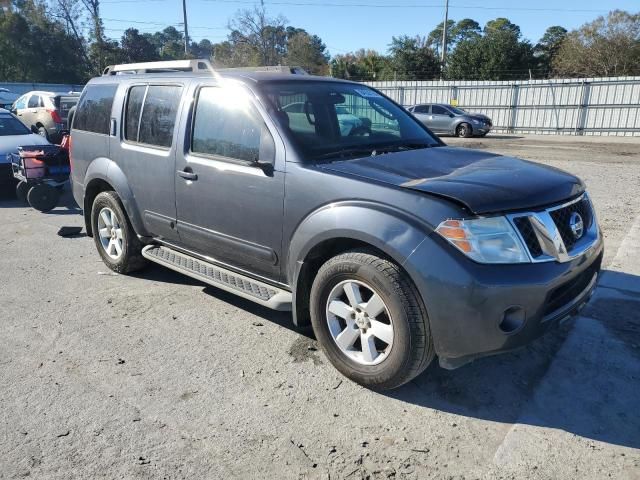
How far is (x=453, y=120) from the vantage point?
77.5 feet

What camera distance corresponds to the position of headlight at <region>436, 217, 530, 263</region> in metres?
2.73

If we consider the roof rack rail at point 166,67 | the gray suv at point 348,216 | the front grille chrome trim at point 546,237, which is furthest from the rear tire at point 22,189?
the front grille chrome trim at point 546,237

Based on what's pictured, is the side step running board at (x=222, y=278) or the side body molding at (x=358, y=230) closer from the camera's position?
the side body molding at (x=358, y=230)

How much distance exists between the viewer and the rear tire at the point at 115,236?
199 inches

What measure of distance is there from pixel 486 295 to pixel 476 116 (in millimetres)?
22300

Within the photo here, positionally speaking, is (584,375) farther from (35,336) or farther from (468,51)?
(468,51)

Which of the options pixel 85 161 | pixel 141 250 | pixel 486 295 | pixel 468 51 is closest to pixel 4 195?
pixel 85 161

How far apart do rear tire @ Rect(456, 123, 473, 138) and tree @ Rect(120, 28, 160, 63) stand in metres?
40.1

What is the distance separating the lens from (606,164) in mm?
13359

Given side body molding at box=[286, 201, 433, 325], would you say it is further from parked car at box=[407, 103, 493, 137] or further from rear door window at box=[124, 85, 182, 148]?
parked car at box=[407, 103, 493, 137]

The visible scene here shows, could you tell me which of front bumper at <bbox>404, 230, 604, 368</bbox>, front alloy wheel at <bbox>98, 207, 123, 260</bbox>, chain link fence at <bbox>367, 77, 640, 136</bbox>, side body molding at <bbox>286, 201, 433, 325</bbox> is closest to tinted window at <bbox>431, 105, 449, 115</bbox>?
chain link fence at <bbox>367, 77, 640, 136</bbox>

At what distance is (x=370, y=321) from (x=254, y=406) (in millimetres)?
857

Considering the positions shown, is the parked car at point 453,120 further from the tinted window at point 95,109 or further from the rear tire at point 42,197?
the tinted window at point 95,109

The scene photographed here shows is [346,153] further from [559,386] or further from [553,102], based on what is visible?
[553,102]
